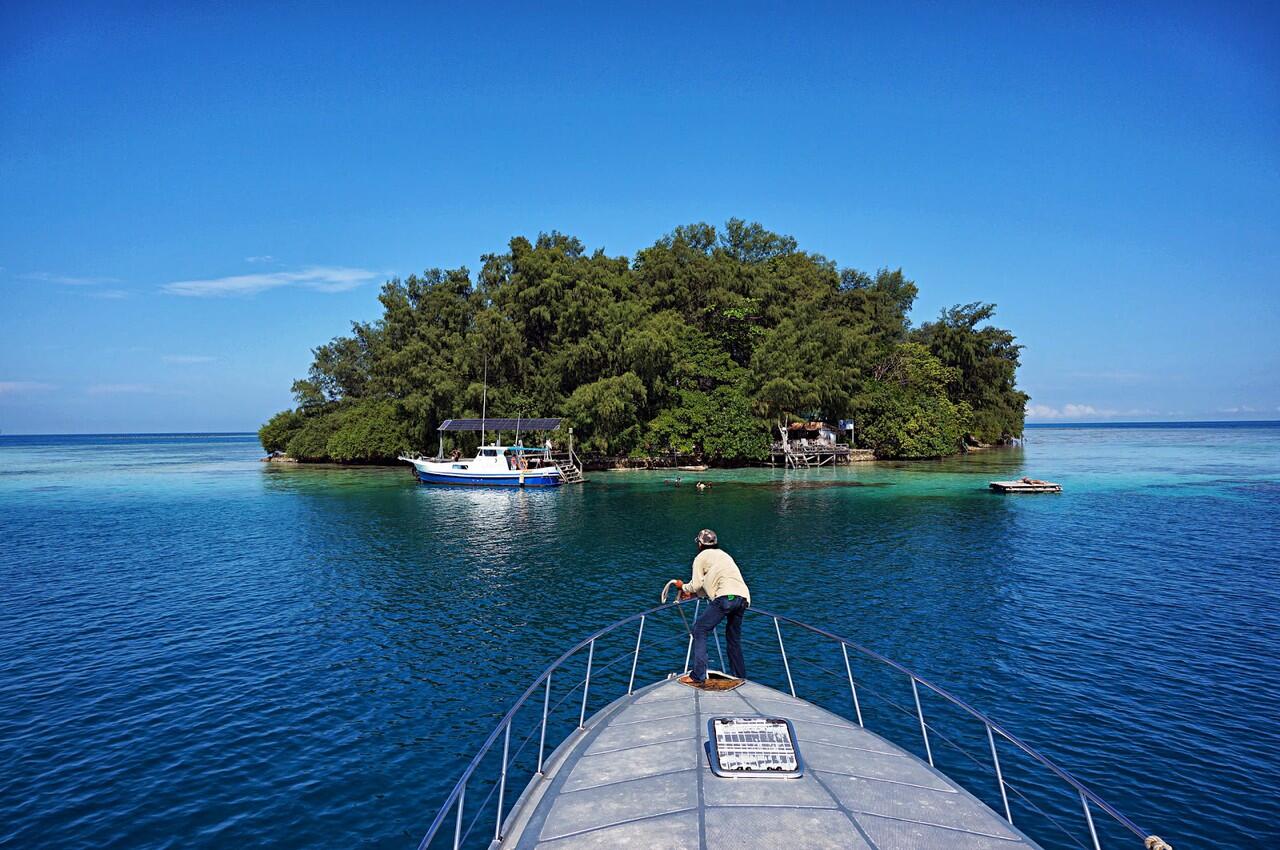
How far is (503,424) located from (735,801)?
56221 millimetres

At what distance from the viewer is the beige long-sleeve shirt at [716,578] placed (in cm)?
988

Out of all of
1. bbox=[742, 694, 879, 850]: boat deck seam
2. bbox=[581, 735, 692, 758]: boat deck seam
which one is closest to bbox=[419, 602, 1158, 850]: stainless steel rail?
bbox=[581, 735, 692, 758]: boat deck seam

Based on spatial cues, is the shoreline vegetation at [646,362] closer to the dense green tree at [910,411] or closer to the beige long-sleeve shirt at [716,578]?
the dense green tree at [910,411]

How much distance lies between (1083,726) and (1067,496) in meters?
39.8

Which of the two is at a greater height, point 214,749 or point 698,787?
point 698,787

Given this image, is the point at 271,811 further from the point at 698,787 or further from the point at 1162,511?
the point at 1162,511

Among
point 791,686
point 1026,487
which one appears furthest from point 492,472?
point 791,686

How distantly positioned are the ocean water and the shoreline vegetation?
27559 millimetres

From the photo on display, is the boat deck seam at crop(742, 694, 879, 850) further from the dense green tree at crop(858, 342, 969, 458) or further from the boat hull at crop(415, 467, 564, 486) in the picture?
the dense green tree at crop(858, 342, 969, 458)

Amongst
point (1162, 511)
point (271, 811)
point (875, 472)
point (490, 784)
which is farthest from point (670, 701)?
point (875, 472)

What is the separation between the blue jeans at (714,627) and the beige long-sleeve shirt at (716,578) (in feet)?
0.36

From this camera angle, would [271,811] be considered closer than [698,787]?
No

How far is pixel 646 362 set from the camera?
64312 mm

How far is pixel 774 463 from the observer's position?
70.1 m
